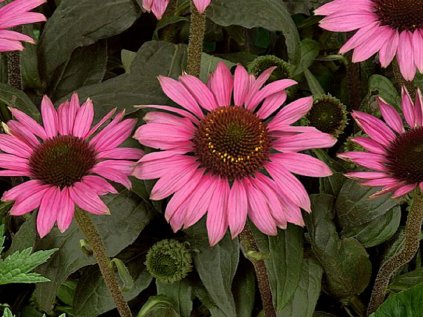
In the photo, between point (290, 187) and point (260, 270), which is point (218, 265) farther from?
point (290, 187)

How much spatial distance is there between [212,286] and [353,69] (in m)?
0.46

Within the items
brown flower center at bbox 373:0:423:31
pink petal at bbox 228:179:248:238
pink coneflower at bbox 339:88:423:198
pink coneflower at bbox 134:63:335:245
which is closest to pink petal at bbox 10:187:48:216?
pink coneflower at bbox 134:63:335:245

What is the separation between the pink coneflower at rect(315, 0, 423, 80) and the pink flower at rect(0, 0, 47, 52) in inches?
15.2

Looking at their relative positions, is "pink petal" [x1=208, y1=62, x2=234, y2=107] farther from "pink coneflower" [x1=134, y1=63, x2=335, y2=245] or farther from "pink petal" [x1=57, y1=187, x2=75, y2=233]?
"pink petal" [x1=57, y1=187, x2=75, y2=233]

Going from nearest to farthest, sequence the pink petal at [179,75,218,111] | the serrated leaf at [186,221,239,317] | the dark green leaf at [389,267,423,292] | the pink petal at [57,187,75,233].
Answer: the pink petal at [57,187,75,233] → the pink petal at [179,75,218,111] → the serrated leaf at [186,221,239,317] → the dark green leaf at [389,267,423,292]

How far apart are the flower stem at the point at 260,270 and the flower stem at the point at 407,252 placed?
156 millimetres

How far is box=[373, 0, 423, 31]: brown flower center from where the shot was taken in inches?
38.4

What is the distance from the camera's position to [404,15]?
38.4 inches

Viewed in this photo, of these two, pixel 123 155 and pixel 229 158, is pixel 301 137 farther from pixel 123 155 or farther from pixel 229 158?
pixel 123 155

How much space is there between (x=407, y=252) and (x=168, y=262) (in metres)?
0.33

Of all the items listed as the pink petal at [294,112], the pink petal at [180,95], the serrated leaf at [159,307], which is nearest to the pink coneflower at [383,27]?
the pink petal at [294,112]

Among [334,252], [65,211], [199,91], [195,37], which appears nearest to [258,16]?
[195,37]

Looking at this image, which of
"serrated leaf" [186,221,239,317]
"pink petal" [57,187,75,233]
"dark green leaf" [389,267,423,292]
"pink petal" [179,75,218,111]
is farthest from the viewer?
"dark green leaf" [389,267,423,292]

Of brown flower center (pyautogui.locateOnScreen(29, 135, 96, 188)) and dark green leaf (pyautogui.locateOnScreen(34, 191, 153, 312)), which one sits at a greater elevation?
brown flower center (pyautogui.locateOnScreen(29, 135, 96, 188))
